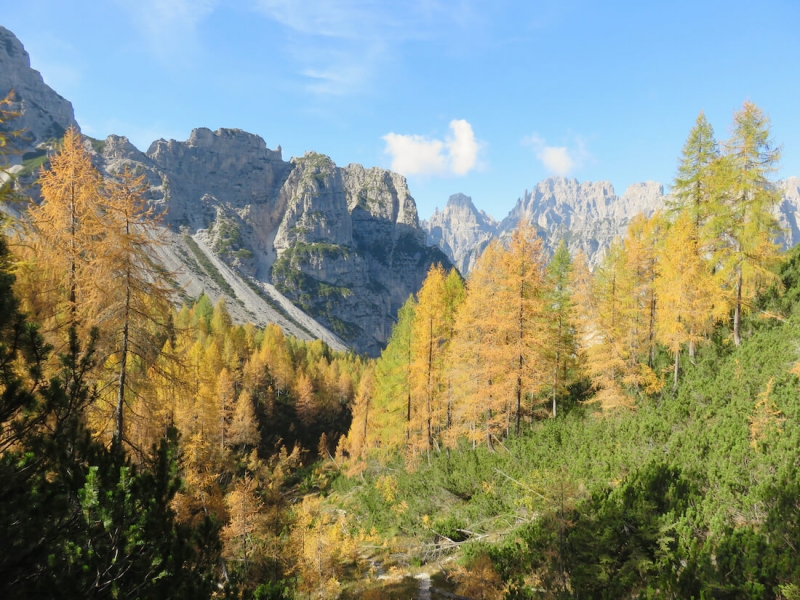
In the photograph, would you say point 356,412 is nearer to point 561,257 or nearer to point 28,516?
point 561,257

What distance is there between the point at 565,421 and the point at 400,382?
467 inches

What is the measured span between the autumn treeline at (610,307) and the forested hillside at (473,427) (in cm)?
16

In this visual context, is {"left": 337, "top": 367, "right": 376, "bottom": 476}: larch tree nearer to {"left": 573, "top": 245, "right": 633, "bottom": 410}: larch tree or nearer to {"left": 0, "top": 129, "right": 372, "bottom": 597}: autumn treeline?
{"left": 0, "top": 129, "right": 372, "bottom": 597}: autumn treeline

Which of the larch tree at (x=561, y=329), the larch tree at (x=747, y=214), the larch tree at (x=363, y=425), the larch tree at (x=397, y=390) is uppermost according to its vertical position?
the larch tree at (x=747, y=214)

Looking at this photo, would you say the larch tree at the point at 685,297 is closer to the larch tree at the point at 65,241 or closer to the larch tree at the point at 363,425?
the larch tree at the point at 65,241

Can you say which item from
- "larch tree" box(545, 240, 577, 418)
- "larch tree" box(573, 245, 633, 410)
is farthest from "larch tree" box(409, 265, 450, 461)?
"larch tree" box(573, 245, 633, 410)

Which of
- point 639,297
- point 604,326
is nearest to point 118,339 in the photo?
point 604,326

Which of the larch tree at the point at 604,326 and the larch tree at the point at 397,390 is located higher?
the larch tree at the point at 604,326

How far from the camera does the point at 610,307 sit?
2516 cm

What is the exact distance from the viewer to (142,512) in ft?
14.9

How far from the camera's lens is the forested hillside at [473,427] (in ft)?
14.5

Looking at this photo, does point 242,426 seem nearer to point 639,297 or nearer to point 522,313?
point 522,313

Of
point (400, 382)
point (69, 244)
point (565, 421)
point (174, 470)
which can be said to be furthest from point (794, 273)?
point (69, 244)

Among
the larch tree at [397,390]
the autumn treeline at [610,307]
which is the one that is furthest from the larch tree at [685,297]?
the larch tree at [397,390]
